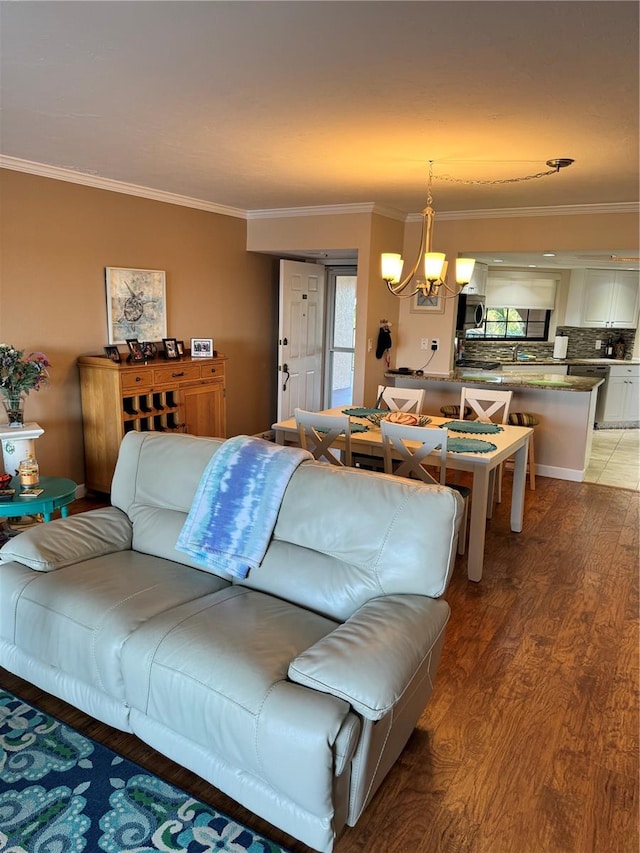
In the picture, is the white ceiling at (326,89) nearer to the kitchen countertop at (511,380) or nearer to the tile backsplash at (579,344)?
the kitchen countertop at (511,380)

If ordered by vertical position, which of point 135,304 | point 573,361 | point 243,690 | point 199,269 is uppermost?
point 199,269

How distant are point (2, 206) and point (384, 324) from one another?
11.3 feet

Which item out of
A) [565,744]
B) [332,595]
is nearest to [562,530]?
[565,744]

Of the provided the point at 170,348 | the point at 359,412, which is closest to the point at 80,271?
the point at 170,348

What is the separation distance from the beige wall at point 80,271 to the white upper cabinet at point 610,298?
4960mm

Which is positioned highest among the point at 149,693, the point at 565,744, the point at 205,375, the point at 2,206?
the point at 2,206

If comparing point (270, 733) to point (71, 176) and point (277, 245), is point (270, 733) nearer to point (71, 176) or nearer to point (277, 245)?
point (71, 176)

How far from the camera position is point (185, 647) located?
1890 mm

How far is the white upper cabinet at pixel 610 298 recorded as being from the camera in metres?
8.16

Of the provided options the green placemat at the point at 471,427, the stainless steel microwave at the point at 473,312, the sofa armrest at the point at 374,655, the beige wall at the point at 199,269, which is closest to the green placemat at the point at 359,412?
the green placemat at the point at 471,427

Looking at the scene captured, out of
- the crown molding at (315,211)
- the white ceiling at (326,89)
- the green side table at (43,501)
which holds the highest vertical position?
the crown molding at (315,211)

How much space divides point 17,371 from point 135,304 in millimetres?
1440

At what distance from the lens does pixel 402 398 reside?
4.95 meters

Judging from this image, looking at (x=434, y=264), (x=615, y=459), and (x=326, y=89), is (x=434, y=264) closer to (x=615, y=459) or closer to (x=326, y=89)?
(x=326, y=89)
